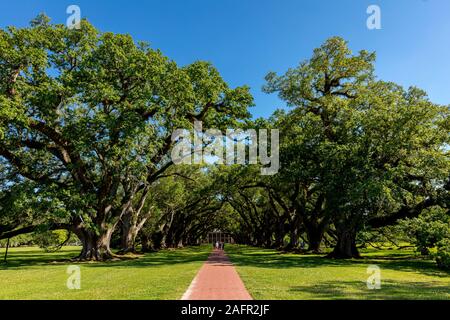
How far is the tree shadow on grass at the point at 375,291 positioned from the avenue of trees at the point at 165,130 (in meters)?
8.38

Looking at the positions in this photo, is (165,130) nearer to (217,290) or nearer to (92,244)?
(92,244)

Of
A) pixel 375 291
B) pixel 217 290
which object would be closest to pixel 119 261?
pixel 217 290

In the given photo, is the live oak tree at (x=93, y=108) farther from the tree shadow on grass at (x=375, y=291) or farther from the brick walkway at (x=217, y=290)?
the tree shadow on grass at (x=375, y=291)

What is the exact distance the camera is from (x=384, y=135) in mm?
23875

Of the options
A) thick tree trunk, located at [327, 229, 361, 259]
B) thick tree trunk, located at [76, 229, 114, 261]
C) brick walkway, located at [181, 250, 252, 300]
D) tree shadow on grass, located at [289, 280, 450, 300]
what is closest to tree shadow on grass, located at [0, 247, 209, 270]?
thick tree trunk, located at [76, 229, 114, 261]

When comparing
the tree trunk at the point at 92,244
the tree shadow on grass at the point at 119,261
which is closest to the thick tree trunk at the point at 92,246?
the tree trunk at the point at 92,244

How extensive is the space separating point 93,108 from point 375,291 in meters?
19.9

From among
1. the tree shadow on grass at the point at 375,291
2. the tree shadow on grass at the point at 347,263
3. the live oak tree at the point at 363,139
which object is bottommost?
the tree shadow on grass at the point at 347,263

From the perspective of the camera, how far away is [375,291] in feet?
36.6

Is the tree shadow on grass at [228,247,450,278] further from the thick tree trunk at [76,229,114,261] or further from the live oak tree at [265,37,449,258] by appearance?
the thick tree trunk at [76,229,114,261]

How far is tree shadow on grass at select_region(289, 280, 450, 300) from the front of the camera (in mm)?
10078

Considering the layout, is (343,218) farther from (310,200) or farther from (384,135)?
(310,200)

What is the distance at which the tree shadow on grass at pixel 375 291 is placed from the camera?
10.1 m

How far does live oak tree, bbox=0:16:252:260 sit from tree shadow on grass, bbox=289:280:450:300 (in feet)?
46.7
